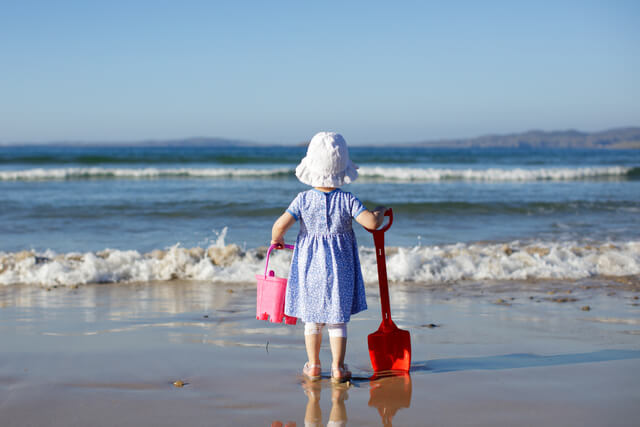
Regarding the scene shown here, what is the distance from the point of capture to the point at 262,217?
36.3ft

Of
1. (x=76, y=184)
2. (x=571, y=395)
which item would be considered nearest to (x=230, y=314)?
(x=571, y=395)

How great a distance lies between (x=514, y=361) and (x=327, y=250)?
51.5 inches

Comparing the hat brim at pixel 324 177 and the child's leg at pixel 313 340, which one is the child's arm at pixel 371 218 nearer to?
the hat brim at pixel 324 177

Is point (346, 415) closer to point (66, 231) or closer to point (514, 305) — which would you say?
point (514, 305)

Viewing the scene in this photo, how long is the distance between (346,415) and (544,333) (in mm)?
1946

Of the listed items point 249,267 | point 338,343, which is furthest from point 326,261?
point 249,267

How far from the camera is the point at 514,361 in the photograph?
11.1 ft

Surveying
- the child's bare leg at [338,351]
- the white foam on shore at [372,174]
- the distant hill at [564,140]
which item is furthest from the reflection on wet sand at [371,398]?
the distant hill at [564,140]

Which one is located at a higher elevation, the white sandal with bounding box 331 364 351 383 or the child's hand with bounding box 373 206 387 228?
the child's hand with bounding box 373 206 387 228

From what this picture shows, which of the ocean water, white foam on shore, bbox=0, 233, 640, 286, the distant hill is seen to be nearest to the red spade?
white foam on shore, bbox=0, 233, 640, 286

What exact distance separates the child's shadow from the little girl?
0.56 meters

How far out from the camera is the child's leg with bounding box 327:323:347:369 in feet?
10.1

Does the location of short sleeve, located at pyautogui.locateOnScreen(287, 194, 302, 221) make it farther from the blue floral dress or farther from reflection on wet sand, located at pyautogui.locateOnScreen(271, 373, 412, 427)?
reflection on wet sand, located at pyautogui.locateOnScreen(271, 373, 412, 427)

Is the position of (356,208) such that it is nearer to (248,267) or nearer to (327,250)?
Answer: (327,250)
